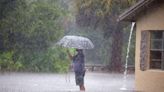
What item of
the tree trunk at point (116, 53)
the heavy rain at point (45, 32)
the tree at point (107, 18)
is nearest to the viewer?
the heavy rain at point (45, 32)

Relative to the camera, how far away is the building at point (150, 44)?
19.7m

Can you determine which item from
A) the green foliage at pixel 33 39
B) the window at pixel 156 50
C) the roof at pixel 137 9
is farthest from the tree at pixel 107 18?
the window at pixel 156 50

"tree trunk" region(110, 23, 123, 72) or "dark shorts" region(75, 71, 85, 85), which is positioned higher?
"tree trunk" region(110, 23, 123, 72)

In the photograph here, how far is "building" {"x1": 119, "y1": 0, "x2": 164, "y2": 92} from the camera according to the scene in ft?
64.5

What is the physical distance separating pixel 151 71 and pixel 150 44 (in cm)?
119

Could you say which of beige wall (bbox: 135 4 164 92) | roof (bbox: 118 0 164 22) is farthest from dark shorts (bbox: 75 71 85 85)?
roof (bbox: 118 0 164 22)

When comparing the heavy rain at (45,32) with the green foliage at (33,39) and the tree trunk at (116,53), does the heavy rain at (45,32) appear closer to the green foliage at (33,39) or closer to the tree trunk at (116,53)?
the green foliage at (33,39)

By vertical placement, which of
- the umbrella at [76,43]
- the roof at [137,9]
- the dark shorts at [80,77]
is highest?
the roof at [137,9]

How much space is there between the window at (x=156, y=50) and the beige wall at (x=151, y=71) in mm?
304

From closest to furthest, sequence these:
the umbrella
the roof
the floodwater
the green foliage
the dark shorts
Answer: the roof, the dark shorts, the umbrella, the floodwater, the green foliage

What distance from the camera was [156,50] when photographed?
20.0 m

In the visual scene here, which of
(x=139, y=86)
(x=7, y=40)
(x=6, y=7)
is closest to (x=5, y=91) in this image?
(x=139, y=86)

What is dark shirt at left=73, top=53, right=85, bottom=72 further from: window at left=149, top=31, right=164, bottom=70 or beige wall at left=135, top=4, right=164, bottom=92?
window at left=149, top=31, right=164, bottom=70

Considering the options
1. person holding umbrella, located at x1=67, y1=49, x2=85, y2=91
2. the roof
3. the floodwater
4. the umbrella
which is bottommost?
the floodwater
